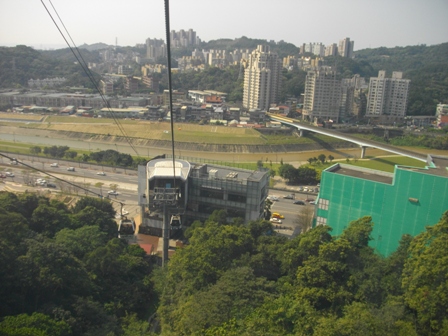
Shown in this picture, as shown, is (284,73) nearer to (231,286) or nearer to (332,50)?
(332,50)

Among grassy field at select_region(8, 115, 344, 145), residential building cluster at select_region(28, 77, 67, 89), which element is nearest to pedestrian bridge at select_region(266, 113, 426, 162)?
grassy field at select_region(8, 115, 344, 145)

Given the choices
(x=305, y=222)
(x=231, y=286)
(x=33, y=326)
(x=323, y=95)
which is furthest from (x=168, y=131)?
(x=33, y=326)

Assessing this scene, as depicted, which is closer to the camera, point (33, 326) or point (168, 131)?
point (33, 326)

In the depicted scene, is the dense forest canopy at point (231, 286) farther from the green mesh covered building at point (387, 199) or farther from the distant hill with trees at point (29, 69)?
the distant hill with trees at point (29, 69)

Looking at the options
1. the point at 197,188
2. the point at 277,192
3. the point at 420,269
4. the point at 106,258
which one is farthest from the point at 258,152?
the point at 420,269

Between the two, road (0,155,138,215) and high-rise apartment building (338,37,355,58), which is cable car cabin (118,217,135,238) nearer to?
road (0,155,138,215)

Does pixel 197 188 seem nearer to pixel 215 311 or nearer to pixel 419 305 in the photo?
pixel 215 311

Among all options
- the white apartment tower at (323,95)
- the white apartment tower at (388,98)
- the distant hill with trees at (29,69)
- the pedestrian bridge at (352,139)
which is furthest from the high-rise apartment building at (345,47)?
the distant hill with trees at (29,69)
